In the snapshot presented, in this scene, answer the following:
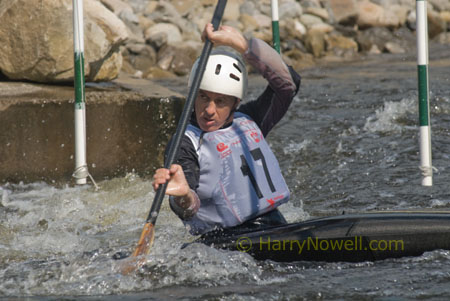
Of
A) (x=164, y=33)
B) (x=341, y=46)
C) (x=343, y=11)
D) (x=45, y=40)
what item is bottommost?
(x=45, y=40)

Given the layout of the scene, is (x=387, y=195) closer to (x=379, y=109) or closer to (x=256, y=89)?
(x=379, y=109)

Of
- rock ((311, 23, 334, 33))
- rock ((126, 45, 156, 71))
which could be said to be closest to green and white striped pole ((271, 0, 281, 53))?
rock ((126, 45, 156, 71))

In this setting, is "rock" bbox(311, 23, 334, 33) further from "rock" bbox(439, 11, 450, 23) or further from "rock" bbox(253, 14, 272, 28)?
"rock" bbox(439, 11, 450, 23)

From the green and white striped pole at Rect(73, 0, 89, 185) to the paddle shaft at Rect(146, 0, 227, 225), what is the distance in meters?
2.21

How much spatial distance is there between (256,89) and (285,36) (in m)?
5.44

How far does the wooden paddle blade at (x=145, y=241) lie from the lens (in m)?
3.68

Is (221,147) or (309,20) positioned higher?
(309,20)

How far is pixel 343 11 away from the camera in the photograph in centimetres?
1850

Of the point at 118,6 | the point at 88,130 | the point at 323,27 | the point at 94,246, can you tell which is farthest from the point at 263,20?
the point at 94,246

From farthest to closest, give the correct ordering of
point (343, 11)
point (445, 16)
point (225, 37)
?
point (445, 16)
point (343, 11)
point (225, 37)

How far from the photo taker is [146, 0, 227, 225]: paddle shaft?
3.56 m

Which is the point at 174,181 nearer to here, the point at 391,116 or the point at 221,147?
the point at 221,147

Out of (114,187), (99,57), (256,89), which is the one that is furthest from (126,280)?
(256,89)

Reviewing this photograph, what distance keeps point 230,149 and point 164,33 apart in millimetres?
11291
